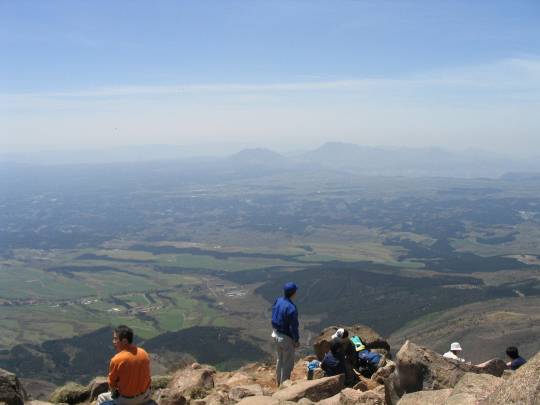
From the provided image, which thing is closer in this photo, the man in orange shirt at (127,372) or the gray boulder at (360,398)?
the man in orange shirt at (127,372)

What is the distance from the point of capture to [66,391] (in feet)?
58.0

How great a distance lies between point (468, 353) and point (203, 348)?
4726 cm

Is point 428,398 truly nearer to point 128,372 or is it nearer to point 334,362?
point 334,362

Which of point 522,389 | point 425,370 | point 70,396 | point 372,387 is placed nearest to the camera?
point 522,389

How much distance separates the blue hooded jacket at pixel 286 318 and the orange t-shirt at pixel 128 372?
5.44m

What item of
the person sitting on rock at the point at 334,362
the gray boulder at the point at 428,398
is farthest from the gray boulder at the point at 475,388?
the person sitting on rock at the point at 334,362

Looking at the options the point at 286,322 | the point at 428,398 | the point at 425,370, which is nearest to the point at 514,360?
the point at 425,370

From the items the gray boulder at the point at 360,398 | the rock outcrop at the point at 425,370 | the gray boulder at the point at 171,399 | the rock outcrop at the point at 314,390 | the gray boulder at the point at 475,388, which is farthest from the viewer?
the gray boulder at the point at 171,399

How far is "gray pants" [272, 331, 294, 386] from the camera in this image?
15.9 m

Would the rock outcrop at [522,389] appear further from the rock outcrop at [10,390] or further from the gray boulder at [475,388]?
the rock outcrop at [10,390]

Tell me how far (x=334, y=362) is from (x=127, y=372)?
7154 millimetres

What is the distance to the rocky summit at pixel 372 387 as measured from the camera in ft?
27.3

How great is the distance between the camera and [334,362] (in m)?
15.8

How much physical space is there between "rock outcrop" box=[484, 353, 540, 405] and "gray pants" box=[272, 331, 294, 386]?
8.37 metres
